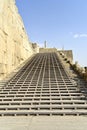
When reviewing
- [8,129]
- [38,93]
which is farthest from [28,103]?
[8,129]

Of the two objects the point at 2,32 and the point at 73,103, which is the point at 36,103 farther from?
the point at 2,32

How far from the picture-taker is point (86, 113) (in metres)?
7.80

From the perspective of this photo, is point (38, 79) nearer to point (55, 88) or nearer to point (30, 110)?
point (55, 88)

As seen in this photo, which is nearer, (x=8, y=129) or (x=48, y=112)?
(x=8, y=129)

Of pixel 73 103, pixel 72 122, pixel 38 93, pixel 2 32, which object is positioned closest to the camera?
pixel 72 122

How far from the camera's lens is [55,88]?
34.2ft

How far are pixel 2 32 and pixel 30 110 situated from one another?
6.20 meters

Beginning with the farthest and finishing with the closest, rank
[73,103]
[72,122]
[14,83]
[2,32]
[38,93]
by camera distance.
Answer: [2,32], [14,83], [38,93], [73,103], [72,122]

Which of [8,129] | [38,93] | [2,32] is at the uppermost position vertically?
[2,32]

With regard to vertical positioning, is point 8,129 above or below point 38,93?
below

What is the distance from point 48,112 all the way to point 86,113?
1.33 m

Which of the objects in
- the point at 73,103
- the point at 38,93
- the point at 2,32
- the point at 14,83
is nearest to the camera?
the point at 73,103

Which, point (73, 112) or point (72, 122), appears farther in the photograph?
point (73, 112)

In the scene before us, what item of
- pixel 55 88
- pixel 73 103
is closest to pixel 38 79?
pixel 55 88
